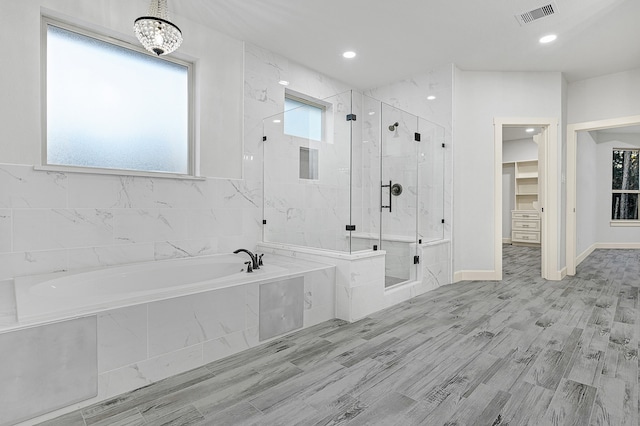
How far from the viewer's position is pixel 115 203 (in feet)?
8.73

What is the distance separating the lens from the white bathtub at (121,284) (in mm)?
1684

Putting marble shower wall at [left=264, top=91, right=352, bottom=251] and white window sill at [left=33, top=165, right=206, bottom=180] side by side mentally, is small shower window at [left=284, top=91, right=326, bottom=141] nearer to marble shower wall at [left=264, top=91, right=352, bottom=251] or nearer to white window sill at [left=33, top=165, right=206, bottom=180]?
marble shower wall at [left=264, top=91, right=352, bottom=251]

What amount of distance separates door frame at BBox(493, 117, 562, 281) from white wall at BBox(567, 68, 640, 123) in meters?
0.67

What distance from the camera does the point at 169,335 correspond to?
1889 millimetres

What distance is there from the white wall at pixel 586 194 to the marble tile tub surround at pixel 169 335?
5.80 meters

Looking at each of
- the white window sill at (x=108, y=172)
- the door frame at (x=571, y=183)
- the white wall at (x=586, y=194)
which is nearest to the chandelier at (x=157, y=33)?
the white window sill at (x=108, y=172)

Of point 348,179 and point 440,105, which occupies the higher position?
point 440,105

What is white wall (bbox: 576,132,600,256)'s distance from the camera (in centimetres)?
566

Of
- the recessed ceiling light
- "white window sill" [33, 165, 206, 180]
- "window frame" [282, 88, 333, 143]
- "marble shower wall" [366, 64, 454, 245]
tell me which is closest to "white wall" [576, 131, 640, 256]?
the recessed ceiling light

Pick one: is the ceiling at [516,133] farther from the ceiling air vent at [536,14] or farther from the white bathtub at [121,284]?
the white bathtub at [121,284]

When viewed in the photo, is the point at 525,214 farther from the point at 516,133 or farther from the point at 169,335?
the point at 169,335

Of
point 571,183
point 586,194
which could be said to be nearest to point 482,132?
point 571,183

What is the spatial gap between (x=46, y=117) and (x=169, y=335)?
187 cm

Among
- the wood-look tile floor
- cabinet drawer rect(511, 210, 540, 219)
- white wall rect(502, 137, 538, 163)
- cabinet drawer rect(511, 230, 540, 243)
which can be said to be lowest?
the wood-look tile floor
